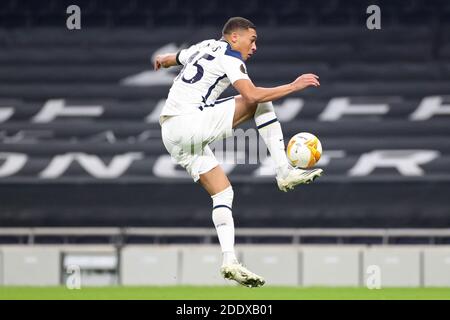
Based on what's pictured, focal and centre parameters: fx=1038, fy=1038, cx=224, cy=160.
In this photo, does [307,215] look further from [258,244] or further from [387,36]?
[387,36]

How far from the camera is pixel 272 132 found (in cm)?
662

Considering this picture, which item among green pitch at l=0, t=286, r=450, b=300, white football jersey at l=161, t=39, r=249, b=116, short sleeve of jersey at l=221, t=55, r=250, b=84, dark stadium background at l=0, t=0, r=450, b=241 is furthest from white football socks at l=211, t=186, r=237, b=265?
dark stadium background at l=0, t=0, r=450, b=241

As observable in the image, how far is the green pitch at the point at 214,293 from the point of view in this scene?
8.37 m

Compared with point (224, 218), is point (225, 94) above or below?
above

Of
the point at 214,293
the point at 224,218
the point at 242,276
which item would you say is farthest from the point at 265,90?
the point at 214,293

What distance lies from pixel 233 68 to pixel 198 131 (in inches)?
18.6

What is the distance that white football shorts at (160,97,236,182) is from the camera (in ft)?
21.4


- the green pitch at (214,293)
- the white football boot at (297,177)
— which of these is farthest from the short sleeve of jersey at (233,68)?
the green pitch at (214,293)

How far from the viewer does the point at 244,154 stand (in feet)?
40.4

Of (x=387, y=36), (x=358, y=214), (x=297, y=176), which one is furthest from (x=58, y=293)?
(x=387, y=36)

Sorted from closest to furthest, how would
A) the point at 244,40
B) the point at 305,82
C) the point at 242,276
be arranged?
the point at 305,82, the point at 242,276, the point at 244,40

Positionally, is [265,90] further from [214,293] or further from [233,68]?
[214,293]

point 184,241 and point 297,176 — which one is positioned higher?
point 297,176

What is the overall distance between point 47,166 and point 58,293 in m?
3.72
